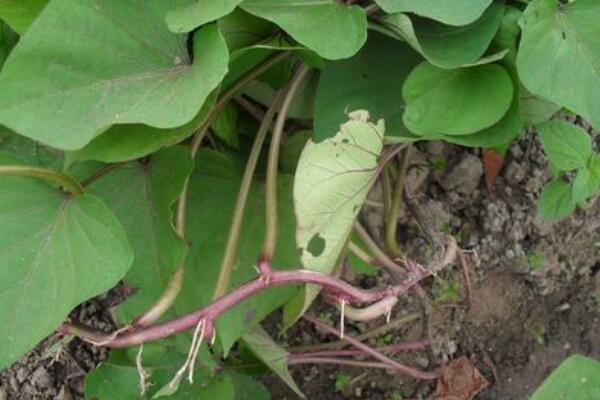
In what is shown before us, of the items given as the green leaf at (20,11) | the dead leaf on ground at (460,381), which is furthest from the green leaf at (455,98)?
the dead leaf on ground at (460,381)

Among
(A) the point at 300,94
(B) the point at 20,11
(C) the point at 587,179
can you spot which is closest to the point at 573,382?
(C) the point at 587,179

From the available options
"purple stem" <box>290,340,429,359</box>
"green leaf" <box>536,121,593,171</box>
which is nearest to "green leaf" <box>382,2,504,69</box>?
"green leaf" <box>536,121,593,171</box>

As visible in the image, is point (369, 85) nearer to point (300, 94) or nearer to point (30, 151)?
point (300, 94)

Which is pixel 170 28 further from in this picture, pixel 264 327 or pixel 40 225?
pixel 264 327

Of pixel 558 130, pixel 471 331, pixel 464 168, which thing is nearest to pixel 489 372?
pixel 471 331

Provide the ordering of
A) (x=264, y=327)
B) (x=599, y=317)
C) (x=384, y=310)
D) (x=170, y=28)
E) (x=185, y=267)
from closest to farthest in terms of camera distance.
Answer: (x=170, y=28), (x=384, y=310), (x=185, y=267), (x=264, y=327), (x=599, y=317)

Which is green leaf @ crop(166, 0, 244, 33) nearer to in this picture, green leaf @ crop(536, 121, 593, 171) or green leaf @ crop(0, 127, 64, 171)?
green leaf @ crop(0, 127, 64, 171)
